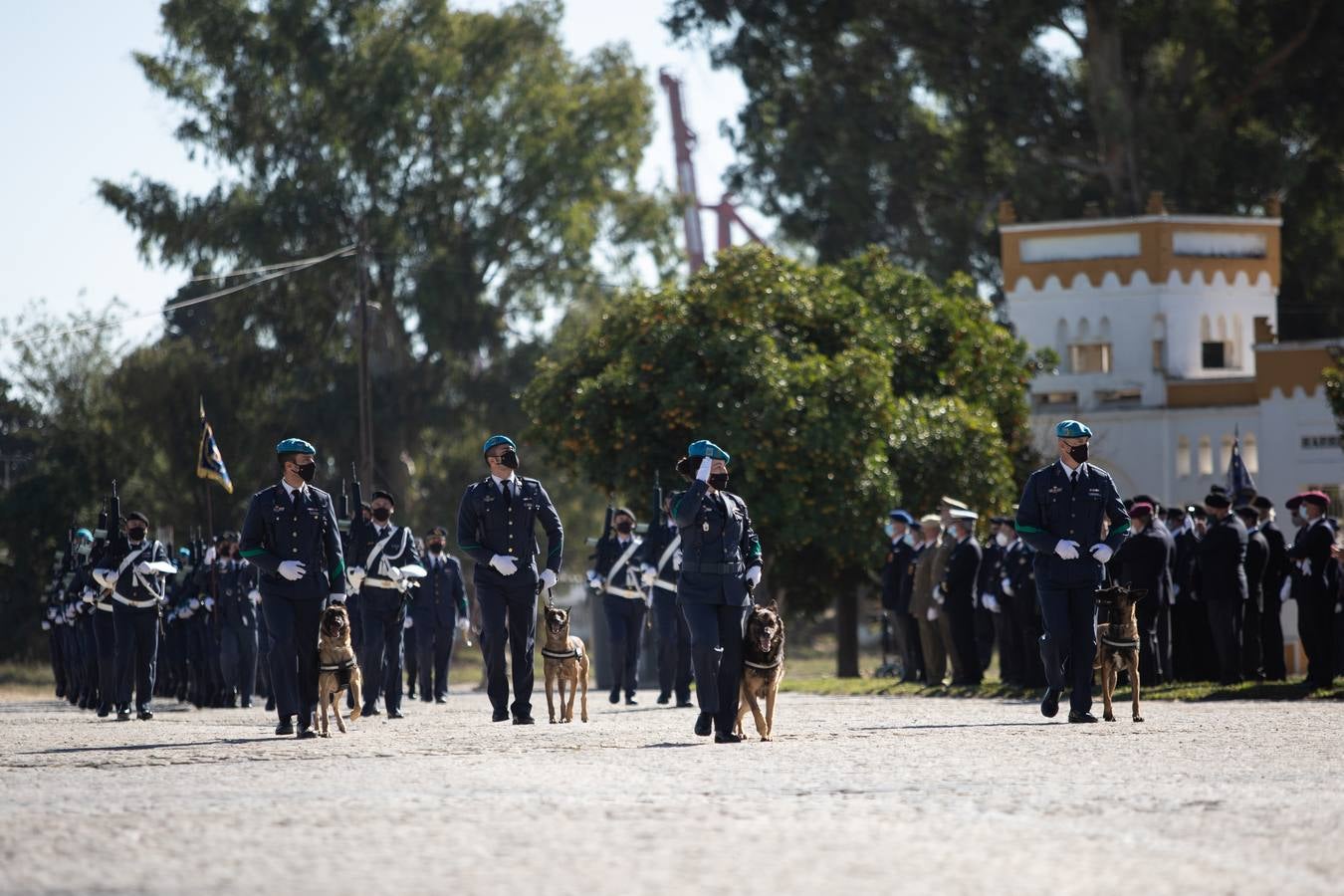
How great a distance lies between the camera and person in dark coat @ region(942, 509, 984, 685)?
27.0 meters

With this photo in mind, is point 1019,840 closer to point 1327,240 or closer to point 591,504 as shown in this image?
point 1327,240

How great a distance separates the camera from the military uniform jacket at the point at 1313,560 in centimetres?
2242

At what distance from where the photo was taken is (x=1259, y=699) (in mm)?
22078

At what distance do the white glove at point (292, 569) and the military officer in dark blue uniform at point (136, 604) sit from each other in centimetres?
424

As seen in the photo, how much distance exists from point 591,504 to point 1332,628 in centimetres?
4769

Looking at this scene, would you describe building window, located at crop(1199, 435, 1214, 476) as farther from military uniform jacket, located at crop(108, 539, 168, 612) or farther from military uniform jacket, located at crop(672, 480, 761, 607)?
military uniform jacket, located at crop(672, 480, 761, 607)

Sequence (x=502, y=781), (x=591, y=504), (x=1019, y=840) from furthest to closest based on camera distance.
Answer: (x=591, y=504) < (x=502, y=781) < (x=1019, y=840)

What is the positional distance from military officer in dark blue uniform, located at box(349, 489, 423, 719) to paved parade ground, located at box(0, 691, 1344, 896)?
201 inches

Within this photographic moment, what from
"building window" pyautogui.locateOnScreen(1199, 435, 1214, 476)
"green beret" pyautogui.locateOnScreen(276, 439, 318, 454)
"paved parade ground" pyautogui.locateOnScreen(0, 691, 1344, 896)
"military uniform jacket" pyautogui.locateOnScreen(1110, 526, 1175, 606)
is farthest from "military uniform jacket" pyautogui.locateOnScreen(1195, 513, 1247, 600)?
"building window" pyautogui.locateOnScreen(1199, 435, 1214, 476)

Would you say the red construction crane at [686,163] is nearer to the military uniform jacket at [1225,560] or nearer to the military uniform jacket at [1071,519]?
the military uniform jacket at [1225,560]

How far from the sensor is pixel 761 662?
16.4 m

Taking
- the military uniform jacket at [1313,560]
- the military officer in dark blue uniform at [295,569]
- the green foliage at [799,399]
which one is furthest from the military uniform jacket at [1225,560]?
the green foliage at [799,399]

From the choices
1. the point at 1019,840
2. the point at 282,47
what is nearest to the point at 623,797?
the point at 1019,840

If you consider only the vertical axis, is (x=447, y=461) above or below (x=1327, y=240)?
below
